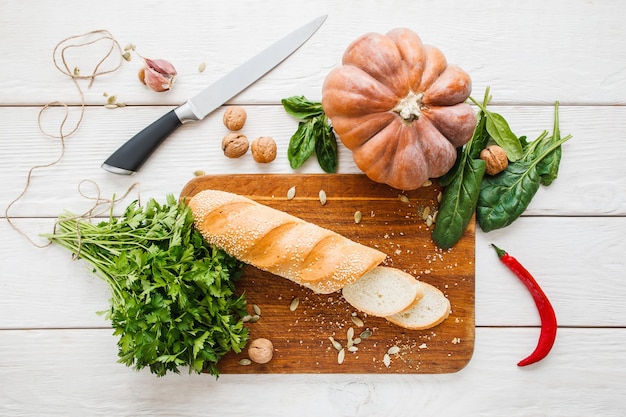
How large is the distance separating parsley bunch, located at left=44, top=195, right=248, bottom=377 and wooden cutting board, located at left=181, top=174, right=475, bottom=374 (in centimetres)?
14

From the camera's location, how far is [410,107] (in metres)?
1.57

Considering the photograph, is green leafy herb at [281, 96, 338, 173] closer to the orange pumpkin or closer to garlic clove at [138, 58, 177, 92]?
the orange pumpkin

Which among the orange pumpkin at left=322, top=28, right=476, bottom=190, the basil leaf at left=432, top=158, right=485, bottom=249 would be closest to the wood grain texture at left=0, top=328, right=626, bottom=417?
the basil leaf at left=432, top=158, right=485, bottom=249

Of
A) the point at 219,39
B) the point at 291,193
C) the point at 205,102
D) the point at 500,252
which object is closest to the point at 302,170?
the point at 291,193

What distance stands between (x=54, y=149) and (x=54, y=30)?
0.44 m

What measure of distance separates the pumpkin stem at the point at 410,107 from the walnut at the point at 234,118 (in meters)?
0.56

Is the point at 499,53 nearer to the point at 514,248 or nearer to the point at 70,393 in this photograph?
the point at 514,248

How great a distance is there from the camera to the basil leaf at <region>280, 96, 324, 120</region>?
1.87m

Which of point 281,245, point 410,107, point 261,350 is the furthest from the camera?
point 261,350

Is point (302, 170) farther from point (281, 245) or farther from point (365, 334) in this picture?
point (365, 334)

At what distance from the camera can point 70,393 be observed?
1.94 meters

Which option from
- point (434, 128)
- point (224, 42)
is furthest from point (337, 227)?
point (224, 42)

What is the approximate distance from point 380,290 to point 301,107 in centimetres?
71

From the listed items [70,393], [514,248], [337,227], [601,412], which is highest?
[514,248]
